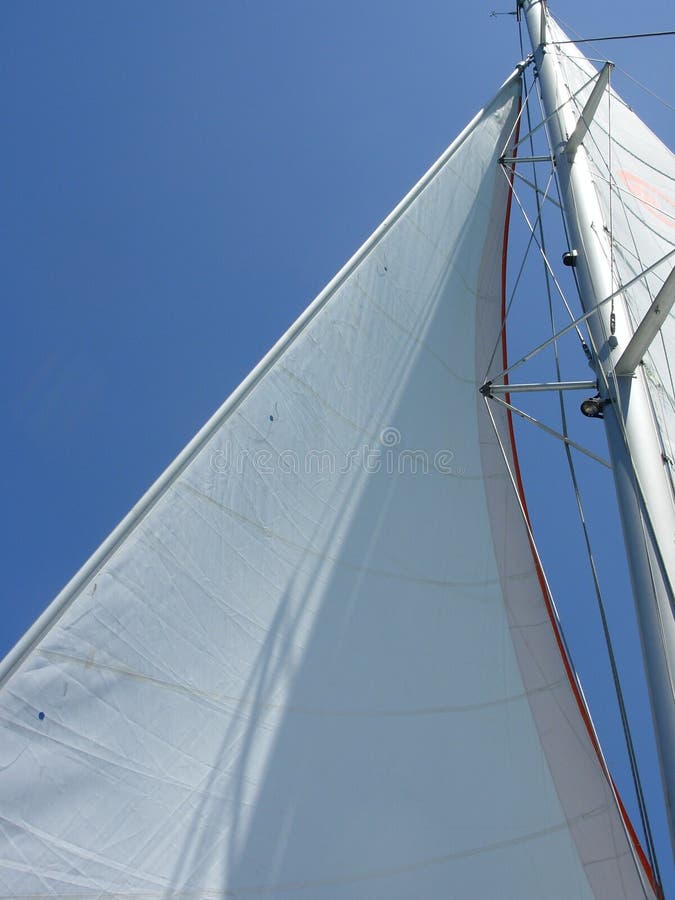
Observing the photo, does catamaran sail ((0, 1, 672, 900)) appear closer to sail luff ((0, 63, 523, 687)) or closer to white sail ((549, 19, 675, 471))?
sail luff ((0, 63, 523, 687))

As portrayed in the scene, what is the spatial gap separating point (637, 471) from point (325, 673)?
1314mm

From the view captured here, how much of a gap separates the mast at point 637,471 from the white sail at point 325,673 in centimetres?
85

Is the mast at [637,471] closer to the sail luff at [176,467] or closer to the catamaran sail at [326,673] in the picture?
the catamaran sail at [326,673]

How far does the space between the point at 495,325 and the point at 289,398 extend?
6.89ft

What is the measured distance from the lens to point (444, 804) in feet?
8.44

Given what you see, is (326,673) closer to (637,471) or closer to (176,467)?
(176,467)

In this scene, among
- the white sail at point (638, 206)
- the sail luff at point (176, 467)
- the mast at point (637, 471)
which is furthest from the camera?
the white sail at point (638, 206)

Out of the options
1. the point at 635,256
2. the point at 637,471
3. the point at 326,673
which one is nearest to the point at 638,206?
the point at 635,256

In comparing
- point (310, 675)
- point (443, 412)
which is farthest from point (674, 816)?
point (443, 412)

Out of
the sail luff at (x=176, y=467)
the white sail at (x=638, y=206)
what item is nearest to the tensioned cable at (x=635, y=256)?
the white sail at (x=638, y=206)

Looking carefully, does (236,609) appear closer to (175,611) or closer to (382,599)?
(175,611)

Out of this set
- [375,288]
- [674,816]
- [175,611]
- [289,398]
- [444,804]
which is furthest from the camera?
[375,288]

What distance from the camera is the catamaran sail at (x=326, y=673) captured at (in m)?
1.92

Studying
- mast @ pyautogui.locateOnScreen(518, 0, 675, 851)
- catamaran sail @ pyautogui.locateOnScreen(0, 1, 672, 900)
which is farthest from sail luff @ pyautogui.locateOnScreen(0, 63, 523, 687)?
mast @ pyautogui.locateOnScreen(518, 0, 675, 851)
